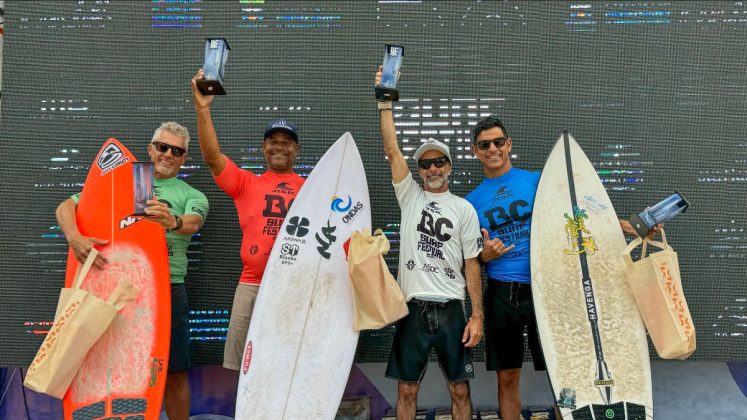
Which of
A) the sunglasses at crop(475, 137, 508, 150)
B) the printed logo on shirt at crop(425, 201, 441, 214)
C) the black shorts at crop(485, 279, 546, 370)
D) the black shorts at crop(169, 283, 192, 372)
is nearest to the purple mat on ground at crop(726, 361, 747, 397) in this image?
the black shorts at crop(485, 279, 546, 370)

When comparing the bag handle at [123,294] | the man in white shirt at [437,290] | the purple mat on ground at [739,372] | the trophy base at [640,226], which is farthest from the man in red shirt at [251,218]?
the purple mat on ground at [739,372]

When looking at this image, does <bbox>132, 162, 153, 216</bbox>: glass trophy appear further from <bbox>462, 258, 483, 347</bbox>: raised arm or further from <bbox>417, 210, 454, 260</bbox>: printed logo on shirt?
<bbox>462, 258, 483, 347</bbox>: raised arm

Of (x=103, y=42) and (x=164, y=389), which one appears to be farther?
→ (x=103, y=42)

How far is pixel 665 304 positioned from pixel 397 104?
1787mm

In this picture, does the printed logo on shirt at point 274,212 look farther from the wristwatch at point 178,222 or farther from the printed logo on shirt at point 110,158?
the printed logo on shirt at point 110,158

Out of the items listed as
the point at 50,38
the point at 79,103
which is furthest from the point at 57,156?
the point at 50,38

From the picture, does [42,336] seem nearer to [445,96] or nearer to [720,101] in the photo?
[445,96]

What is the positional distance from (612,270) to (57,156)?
10.7ft

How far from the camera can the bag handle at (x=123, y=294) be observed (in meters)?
2.18

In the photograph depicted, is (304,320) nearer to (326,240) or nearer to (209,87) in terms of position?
(326,240)

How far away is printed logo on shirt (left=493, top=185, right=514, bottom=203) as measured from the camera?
2285 millimetres

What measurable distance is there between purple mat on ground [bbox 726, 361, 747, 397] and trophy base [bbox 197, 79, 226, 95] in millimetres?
3407

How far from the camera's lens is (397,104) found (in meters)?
2.90

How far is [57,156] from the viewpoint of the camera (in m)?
2.86
